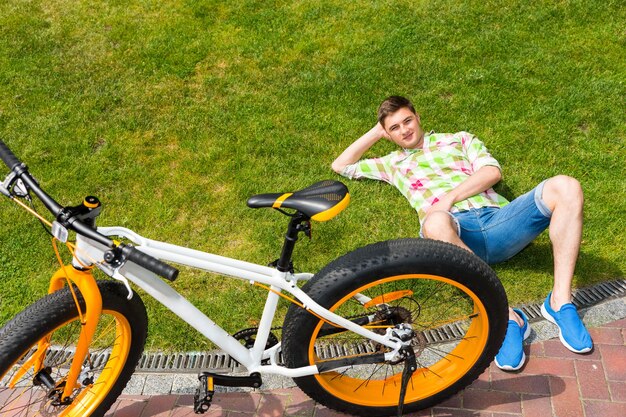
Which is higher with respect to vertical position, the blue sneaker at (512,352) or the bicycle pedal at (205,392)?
the bicycle pedal at (205,392)

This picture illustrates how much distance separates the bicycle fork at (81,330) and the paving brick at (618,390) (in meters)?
2.52

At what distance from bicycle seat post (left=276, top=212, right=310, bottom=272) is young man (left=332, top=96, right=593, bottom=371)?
46.4 inches

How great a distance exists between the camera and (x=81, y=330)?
7.95 ft

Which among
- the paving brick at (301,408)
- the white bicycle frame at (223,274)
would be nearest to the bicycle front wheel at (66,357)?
the white bicycle frame at (223,274)

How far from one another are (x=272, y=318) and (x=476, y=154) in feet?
6.31

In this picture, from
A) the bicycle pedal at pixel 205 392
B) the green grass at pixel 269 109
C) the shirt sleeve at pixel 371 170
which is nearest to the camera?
the bicycle pedal at pixel 205 392

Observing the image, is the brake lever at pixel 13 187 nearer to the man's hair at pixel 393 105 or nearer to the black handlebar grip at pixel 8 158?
the black handlebar grip at pixel 8 158

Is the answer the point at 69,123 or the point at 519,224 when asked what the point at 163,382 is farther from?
the point at 69,123

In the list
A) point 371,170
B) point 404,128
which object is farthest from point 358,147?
point 404,128

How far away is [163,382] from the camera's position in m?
3.29

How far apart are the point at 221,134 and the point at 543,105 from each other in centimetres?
268

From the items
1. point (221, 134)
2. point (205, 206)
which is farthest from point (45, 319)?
point (221, 134)

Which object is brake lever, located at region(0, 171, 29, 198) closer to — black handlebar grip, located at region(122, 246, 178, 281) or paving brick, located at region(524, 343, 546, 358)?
black handlebar grip, located at region(122, 246, 178, 281)

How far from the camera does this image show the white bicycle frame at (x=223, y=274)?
2264 millimetres
